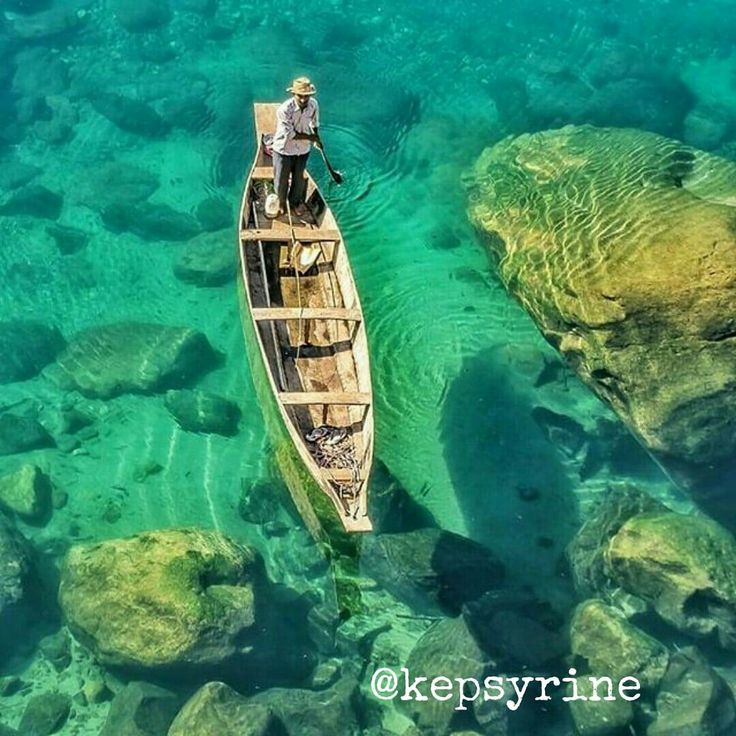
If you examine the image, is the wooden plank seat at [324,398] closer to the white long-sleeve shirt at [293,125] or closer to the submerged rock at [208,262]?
the white long-sleeve shirt at [293,125]

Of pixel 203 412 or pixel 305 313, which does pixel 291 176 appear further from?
pixel 203 412

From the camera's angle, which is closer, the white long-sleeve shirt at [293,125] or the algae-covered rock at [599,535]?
the white long-sleeve shirt at [293,125]

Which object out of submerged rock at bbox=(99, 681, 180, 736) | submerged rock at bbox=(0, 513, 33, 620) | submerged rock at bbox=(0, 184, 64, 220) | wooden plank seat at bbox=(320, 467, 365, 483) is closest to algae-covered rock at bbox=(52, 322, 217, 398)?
submerged rock at bbox=(0, 513, 33, 620)

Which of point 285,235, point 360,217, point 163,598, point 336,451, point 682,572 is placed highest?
point 285,235

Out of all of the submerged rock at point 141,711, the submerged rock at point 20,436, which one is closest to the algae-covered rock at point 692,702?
the submerged rock at point 141,711

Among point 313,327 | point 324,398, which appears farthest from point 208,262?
point 324,398

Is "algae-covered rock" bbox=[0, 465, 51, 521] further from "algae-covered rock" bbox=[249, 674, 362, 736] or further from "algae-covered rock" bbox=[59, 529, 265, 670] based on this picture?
"algae-covered rock" bbox=[249, 674, 362, 736]

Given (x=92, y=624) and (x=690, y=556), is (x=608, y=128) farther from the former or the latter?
(x=92, y=624)
